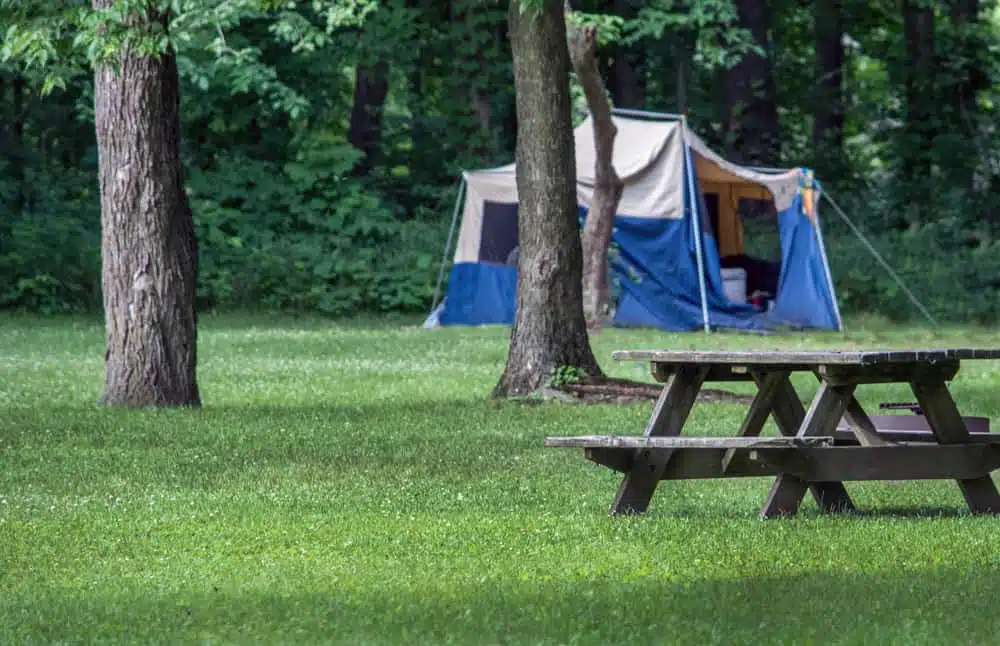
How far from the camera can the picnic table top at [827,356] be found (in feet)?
25.5

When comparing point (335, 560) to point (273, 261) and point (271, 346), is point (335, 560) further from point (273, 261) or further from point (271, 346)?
point (273, 261)

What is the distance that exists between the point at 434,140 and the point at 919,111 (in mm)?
9018

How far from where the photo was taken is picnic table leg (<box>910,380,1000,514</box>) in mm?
8398

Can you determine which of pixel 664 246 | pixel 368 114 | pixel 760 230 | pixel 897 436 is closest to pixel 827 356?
pixel 897 436

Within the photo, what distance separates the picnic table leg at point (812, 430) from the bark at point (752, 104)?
2586 cm

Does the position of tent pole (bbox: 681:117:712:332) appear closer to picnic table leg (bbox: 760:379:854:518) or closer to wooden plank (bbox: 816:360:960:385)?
picnic table leg (bbox: 760:379:854:518)

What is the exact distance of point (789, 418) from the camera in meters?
8.84

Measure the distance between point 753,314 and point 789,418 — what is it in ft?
57.8

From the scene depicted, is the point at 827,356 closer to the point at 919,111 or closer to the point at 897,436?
the point at 897,436

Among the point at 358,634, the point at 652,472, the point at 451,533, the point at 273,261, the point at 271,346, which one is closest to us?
the point at 358,634

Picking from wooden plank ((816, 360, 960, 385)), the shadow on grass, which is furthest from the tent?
the shadow on grass

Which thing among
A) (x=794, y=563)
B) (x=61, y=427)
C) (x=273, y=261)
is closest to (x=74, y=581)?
(x=794, y=563)

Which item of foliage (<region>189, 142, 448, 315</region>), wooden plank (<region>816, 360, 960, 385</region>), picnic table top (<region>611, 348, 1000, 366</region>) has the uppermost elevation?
picnic table top (<region>611, 348, 1000, 366</region>)

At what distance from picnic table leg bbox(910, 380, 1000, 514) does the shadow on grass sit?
5.70 ft
